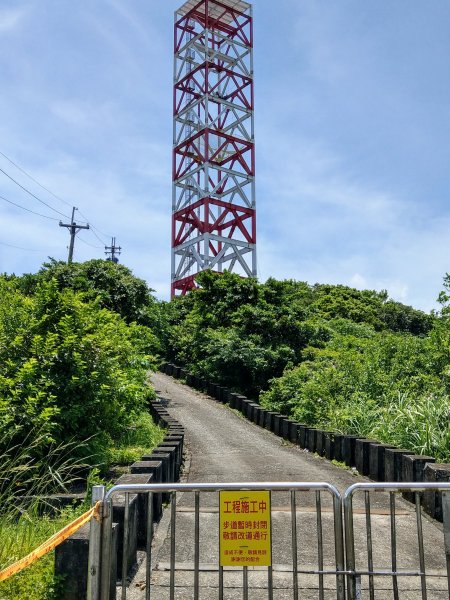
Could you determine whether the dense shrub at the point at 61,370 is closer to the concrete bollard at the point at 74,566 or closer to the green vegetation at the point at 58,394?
the green vegetation at the point at 58,394

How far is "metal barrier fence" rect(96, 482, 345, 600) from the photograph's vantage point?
366 centimetres

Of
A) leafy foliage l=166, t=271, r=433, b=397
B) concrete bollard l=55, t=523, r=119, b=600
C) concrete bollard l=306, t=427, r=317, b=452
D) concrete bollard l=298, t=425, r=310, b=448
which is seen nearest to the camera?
concrete bollard l=55, t=523, r=119, b=600

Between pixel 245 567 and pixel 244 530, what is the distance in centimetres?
24

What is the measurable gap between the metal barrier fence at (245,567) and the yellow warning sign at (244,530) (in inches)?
2.6

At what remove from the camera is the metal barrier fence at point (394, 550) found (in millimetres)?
3625

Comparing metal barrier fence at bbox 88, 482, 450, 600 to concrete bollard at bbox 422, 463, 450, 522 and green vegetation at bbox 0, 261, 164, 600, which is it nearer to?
concrete bollard at bbox 422, 463, 450, 522

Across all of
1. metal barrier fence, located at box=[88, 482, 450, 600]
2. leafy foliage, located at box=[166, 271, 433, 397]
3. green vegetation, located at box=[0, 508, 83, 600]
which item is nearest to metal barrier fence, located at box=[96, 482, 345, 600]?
metal barrier fence, located at box=[88, 482, 450, 600]

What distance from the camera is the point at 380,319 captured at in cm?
4700

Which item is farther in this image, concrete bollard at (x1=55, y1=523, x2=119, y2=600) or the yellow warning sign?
concrete bollard at (x1=55, y1=523, x2=119, y2=600)

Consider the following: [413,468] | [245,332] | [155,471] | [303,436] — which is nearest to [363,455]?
[413,468]

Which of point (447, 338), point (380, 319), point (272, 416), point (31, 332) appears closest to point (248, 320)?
point (272, 416)

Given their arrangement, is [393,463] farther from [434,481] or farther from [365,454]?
[434,481]

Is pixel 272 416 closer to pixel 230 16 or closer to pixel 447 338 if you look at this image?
pixel 447 338

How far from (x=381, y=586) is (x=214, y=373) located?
15.7 metres
